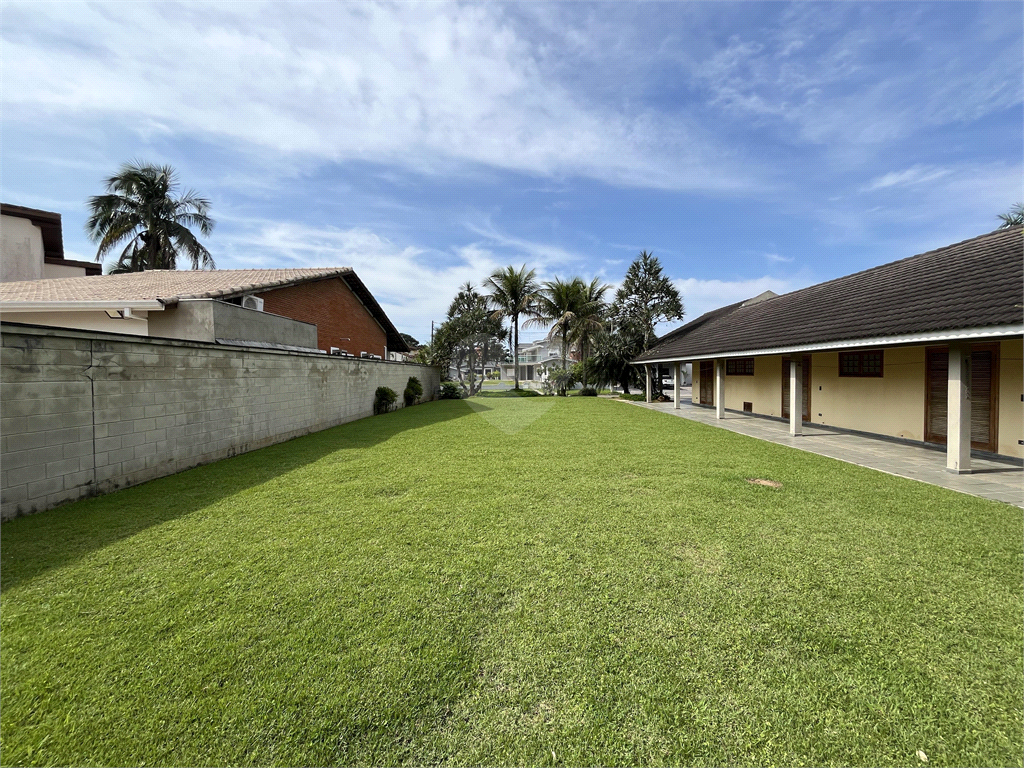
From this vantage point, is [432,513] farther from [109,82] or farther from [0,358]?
[109,82]

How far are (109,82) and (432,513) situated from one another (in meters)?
8.36

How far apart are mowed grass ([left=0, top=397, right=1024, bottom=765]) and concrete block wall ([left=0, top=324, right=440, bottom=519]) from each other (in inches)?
18.4

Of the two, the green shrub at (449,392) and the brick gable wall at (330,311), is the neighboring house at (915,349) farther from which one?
the brick gable wall at (330,311)

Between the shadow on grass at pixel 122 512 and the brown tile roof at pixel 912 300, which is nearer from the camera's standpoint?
the shadow on grass at pixel 122 512

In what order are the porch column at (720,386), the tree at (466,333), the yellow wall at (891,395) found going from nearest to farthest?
the yellow wall at (891,395) → the porch column at (720,386) → the tree at (466,333)

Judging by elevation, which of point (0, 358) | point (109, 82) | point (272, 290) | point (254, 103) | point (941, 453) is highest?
point (254, 103)

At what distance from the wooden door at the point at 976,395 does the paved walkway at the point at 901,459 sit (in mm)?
662

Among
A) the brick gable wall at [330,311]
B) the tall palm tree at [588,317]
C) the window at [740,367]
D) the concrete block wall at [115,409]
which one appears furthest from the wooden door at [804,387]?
the brick gable wall at [330,311]

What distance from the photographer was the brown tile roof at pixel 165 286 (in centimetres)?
965

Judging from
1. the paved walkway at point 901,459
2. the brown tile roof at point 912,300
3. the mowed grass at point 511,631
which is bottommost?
the paved walkway at point 901,459

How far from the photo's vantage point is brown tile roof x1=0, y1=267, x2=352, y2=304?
9.65 meters

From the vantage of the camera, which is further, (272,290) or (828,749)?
(272,290)

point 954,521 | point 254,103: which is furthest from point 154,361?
point 954,521

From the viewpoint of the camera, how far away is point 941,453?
24.4ft
